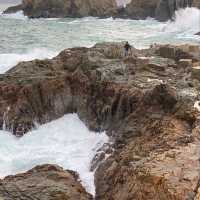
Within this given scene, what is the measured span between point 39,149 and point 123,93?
10.2 feet

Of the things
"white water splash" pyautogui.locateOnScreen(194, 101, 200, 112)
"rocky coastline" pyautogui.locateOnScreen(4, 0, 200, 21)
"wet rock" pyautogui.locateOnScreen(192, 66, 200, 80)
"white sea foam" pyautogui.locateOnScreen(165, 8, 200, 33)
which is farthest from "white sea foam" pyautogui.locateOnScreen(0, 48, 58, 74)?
"rocky coastline" pyautogui.locateOnScreen(4, 0, 200, 21)

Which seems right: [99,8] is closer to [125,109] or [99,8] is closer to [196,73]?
[196,73]

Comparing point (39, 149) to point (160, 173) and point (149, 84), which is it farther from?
point (160, 173)

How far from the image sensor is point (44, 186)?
1072cm

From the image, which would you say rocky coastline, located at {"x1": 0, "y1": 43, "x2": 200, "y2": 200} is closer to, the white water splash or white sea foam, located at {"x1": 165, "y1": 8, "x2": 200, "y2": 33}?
the white water splash

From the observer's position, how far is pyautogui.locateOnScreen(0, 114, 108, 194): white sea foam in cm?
1334

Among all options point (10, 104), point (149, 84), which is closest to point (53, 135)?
point (10, 104)

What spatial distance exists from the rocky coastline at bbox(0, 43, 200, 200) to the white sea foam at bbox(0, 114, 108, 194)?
0.32m

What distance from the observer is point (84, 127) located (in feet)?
53.3

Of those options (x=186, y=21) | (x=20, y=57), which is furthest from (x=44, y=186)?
(x=186, y=21)

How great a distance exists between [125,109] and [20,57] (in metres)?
14.8

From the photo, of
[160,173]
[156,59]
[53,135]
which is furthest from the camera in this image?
[156,59]

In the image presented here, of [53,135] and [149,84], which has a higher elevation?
[149,84]

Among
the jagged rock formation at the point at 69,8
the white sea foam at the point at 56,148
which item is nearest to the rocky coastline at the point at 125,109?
the white sea foam at the point at 56,148
